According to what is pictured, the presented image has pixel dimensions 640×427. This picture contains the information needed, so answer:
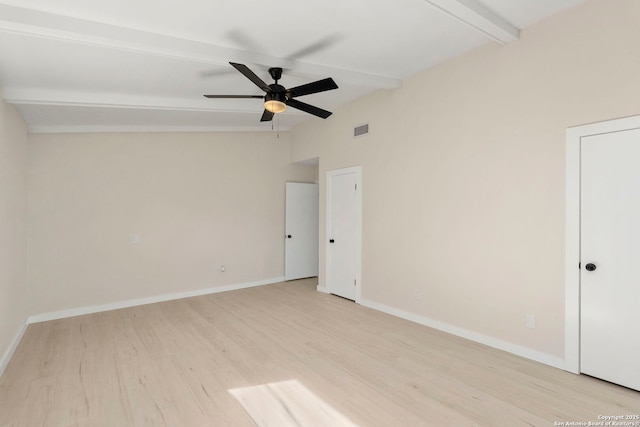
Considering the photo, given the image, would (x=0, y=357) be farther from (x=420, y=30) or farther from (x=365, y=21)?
(x=420, y=30)

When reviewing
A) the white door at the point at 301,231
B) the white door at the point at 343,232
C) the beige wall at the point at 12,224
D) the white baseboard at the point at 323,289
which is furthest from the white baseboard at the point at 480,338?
the beige wall at the point at 12,224

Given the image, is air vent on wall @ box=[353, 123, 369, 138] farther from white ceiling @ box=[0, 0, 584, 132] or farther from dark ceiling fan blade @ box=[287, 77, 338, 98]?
dark ceiling fan blade @ box=[287, 77, 338, 98]

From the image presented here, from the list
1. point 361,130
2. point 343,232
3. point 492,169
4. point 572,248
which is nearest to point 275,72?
point 361,130

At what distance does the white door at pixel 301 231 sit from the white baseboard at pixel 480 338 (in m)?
2.35

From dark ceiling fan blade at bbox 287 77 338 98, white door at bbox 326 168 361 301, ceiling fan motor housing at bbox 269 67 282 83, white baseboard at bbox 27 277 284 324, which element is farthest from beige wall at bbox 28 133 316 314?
dark ceiling fan blade at bbox 287 77 338 98

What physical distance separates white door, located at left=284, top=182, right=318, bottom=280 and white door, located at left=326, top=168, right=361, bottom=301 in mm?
1194

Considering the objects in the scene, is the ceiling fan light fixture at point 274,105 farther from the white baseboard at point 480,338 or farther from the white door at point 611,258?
the white baseboard at point 480,338

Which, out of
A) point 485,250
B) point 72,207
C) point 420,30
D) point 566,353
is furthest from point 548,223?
point 72,207

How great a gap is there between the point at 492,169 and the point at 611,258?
1.23 m

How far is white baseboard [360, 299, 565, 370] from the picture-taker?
9.57 ft

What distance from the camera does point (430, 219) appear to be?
3.95m

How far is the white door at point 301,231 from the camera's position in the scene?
21.4 feet

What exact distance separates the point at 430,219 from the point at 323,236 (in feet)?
7.26

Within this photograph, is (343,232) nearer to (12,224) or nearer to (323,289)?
(323,289)
